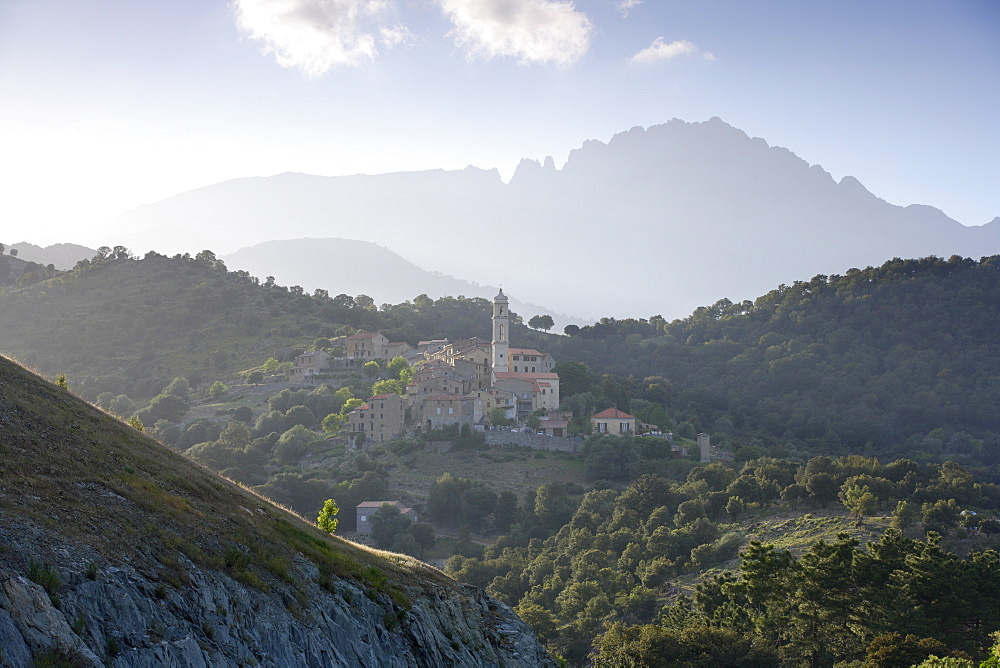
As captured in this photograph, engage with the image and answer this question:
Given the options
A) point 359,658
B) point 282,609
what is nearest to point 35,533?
point 282,609

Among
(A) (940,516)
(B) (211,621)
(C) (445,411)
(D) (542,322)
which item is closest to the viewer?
(B) (211,621)

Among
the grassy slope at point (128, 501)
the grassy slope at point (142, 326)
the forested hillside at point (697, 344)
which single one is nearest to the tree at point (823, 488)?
the forested hillside at point (697, 344)

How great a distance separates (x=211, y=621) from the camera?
1141 cm

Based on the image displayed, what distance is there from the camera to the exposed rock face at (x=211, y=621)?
8.94 m

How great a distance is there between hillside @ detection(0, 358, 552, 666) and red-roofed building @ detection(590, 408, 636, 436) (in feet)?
150

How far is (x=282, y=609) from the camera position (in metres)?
13.0

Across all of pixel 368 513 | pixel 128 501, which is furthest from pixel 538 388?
pixel 128 501

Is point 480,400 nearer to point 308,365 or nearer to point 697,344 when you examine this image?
point 308,365

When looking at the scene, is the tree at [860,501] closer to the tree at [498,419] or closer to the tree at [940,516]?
the tree at [940,516]

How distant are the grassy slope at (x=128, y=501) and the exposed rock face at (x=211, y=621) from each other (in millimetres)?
382

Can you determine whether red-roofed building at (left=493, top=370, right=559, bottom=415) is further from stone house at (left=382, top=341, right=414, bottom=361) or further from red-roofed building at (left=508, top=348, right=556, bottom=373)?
stone house at (left=382, top=341, right=414, bottom=361)

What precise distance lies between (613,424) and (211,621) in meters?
54.9

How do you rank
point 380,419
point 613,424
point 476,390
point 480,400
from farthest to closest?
point 476,390 → point 480,400 → point 380,419 → point 613,424

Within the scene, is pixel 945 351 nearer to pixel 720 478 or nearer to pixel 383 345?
pixel 720 478
